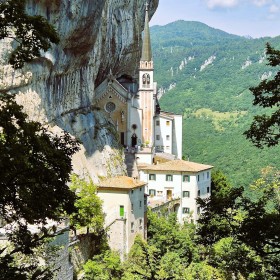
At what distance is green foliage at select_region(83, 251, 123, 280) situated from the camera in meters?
33.5

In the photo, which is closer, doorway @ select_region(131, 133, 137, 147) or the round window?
the round window

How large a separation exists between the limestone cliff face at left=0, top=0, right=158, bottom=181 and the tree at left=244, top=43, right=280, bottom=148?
969 inches

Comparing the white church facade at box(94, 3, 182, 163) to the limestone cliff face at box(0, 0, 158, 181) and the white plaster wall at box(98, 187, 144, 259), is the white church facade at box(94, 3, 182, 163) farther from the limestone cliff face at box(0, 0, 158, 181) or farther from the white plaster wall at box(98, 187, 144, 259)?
the white plaster wall at box(98, 187, 144, 259)

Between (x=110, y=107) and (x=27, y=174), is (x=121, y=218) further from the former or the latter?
(x=27, y=174)

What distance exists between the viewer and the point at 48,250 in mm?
26031

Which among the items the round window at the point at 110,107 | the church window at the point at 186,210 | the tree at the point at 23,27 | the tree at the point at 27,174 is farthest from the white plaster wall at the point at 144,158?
the tree at the point at 23,27

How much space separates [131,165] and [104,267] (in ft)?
77.6

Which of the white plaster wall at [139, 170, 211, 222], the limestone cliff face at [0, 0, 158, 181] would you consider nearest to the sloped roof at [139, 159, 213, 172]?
the white plaster wall at [139, 170, 211, 222]

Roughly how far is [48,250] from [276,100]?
15507mm

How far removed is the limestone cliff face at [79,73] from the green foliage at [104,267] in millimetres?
10390

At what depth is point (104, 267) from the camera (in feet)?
115

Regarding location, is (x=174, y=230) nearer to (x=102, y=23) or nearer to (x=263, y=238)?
(x=102, y=23)

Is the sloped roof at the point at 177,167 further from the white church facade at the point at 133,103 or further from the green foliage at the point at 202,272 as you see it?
the green foliage at the point at 202,272

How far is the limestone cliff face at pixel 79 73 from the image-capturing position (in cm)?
3941
